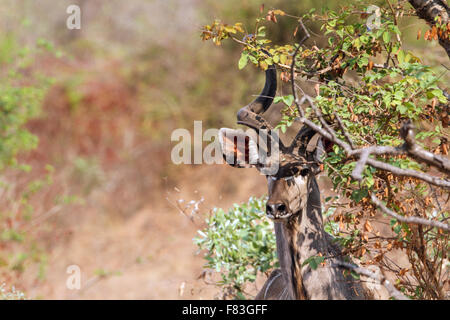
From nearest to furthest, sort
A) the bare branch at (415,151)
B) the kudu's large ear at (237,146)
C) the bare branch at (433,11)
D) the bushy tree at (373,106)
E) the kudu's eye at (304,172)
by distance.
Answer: the bare branch at (415,151)
the bushy tree at (373,106)
the bare branch at (433,11)
the kudu's eye at (304,172)
the kudu's large ear at (237,146)

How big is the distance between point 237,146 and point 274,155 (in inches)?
13.1

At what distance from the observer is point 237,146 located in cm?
407

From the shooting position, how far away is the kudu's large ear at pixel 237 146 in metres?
3.99

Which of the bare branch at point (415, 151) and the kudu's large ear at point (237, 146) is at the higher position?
the kudu's large ear at point (237, 146)

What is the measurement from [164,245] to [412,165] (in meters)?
9.10

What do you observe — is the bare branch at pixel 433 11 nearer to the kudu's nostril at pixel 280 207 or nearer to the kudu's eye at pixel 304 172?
the kudu's eye at pixel 304 172

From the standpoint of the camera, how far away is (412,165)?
2.94 meters

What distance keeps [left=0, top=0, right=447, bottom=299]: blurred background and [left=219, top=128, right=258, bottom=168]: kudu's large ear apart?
127 inches

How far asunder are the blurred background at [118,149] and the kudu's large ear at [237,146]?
322 cm

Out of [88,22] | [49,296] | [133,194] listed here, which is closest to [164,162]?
[133,194]

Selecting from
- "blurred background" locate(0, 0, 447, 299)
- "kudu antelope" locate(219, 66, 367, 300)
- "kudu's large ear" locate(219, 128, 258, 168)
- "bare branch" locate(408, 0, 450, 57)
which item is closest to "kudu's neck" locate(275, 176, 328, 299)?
"kudu antelope" locate(219, 66, 367, 300)

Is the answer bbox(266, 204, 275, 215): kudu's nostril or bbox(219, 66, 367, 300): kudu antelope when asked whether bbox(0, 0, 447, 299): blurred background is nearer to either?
bbox(219, 66, 367, 300): kudu antelope

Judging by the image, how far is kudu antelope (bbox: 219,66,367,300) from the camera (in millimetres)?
3631

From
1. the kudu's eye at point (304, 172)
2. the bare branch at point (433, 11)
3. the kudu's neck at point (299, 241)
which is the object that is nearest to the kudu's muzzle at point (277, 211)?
the kudu's neck at point (299, 241)
